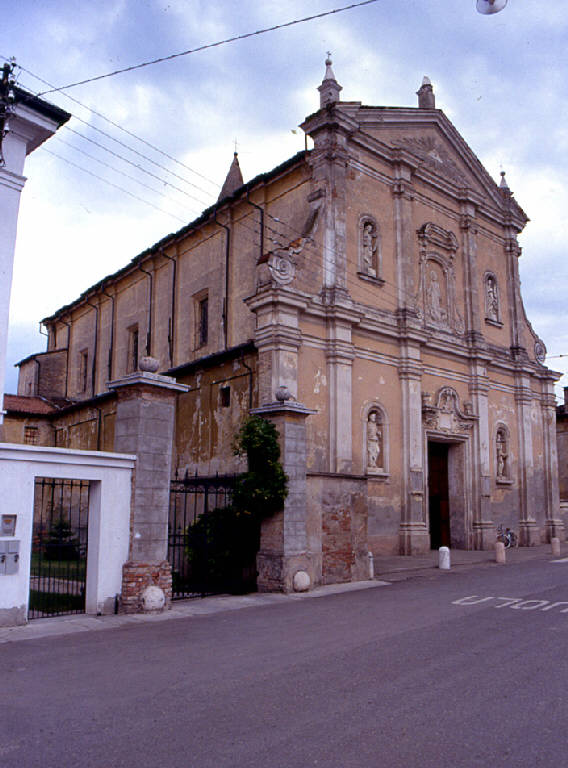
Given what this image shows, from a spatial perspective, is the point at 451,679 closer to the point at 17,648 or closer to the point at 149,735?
the point at 149,735

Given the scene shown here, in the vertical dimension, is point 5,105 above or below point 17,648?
above

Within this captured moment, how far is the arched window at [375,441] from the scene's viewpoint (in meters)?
20.8

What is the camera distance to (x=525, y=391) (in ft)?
92.8

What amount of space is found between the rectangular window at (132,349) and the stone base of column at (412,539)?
15182 mm

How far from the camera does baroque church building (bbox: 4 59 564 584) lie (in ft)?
61.6

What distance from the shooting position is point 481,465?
82.5 ft

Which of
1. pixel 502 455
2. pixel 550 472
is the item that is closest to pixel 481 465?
pixel 502 455

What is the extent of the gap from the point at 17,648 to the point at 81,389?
91.6 feet

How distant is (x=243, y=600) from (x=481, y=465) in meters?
14.9

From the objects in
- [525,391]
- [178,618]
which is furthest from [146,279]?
[178,618]

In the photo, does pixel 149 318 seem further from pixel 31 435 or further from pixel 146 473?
pixel 146 473

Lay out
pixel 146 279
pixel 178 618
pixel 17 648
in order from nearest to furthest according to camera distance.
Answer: pixel 17 648 → pixel 178 618 → pixel 146 279

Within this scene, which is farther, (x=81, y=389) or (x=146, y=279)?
(x=81, y=389)

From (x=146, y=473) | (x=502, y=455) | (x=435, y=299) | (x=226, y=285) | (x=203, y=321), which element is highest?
(x=226, y=285)
